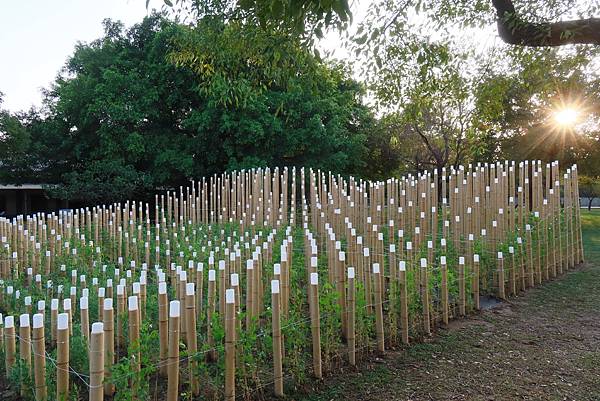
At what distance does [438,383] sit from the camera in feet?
10.6

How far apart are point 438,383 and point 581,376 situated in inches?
40.3

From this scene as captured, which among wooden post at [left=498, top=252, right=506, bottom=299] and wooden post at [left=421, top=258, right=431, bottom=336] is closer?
wooden post at [left=421, top=258, right=431, bottom=336]

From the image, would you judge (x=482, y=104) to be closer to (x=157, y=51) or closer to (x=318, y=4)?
(x=318, y=4)

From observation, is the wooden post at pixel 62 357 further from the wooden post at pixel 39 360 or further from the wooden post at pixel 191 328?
the wooden post at pixel 191 328

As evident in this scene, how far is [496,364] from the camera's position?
3.54 metres

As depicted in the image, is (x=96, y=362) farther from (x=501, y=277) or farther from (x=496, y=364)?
(x=501, y=277)

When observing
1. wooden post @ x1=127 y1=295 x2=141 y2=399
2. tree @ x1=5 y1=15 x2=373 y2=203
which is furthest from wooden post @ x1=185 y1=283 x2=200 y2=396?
tree @ x1=5 y1=15 x2=373 y2=203

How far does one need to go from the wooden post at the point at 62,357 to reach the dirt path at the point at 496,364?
1.36 m

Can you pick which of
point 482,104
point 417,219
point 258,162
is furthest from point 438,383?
point 258,162

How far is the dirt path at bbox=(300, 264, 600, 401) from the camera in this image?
3109 millimetres

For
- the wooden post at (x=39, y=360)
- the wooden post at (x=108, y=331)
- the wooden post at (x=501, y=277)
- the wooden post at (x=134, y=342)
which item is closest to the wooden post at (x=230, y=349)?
the wooden post at (x=134, y=342)

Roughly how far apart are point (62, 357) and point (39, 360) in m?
0.29

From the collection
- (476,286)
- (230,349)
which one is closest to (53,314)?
(230,349)

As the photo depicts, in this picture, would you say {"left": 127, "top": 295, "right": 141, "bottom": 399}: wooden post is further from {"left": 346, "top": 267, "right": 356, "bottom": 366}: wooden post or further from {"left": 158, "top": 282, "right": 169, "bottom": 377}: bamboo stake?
{"left": 346, "top": 267, "right": 356, "bottom": 366}: wooden post
